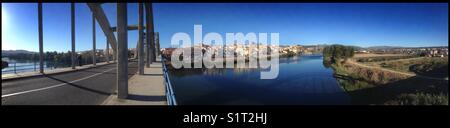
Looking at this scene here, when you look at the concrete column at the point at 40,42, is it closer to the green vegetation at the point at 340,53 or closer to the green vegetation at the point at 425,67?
the green vegetation at the point at 425,67

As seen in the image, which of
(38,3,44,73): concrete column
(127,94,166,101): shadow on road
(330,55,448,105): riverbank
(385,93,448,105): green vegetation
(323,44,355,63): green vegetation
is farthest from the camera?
(323,44,355,63): green vegetation

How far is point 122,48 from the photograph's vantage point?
8.06 metres

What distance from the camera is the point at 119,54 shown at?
811cm

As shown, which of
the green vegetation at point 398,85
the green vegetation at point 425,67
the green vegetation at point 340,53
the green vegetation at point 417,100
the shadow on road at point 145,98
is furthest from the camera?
the green vegetation at point 340,53

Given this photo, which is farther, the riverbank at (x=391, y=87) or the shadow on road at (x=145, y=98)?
the riverbank at (x=391, y=87)

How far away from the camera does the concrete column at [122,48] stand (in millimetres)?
7832

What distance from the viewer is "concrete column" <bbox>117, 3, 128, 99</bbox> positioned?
7.83m

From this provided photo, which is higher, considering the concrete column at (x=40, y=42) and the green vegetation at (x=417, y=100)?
the concrete column at (x=40, y=42)

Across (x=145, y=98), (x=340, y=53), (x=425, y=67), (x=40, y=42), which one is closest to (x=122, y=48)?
(x=145, y=98)

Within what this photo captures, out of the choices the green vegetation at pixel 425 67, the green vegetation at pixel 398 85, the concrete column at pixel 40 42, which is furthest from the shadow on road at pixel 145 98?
the green vegetation at pixel 425 67

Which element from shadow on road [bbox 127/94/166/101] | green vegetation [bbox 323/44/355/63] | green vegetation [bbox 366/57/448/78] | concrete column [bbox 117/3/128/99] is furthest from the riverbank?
concrete column [bbox 117/3/128/99]

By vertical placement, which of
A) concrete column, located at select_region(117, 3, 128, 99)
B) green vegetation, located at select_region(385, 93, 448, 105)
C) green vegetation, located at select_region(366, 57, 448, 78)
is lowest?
green vegetation, located at select_region(385, 93, 448, 105)

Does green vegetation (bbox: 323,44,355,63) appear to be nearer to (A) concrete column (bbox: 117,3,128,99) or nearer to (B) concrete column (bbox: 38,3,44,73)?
(B) concrete column (bbox: 38,3,44,73)
